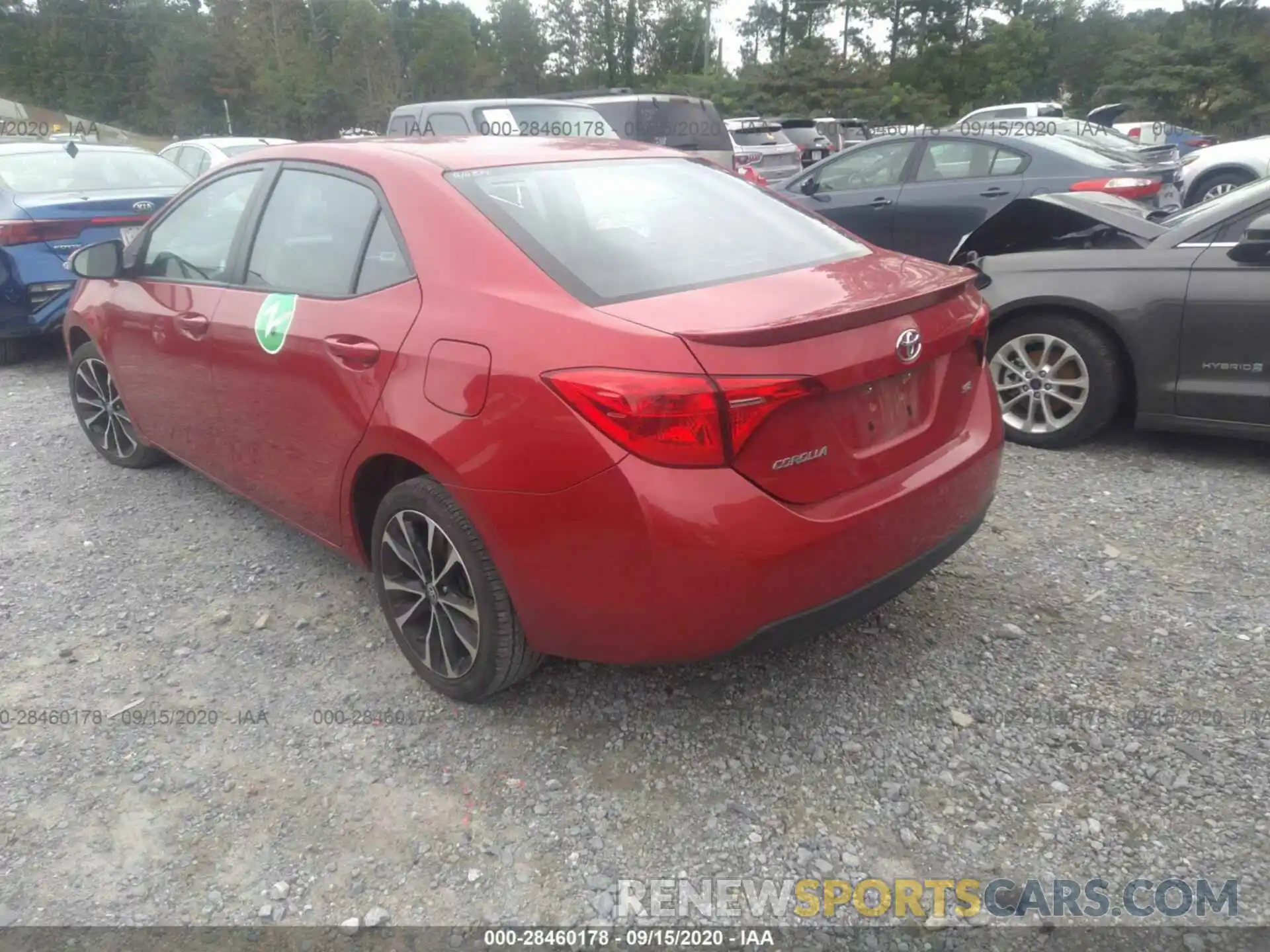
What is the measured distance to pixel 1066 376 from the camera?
15.1 feet

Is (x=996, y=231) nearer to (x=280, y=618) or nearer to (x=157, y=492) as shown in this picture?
(x=280, y=618)

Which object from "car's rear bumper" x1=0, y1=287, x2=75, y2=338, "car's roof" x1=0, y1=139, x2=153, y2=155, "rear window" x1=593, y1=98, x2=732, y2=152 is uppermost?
"rear window" x1=593, y1=98, x2=732, y2=152

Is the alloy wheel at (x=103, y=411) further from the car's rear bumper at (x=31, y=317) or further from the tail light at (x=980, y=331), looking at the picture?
the tail light at (x=980, y=331)

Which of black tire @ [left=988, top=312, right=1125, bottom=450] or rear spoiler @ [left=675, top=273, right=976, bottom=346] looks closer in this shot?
rear spoiler @ [left=675, top=273, right=976, bottom=346]

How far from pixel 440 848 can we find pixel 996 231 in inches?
168

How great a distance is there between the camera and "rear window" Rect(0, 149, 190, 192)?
6820 millimetres

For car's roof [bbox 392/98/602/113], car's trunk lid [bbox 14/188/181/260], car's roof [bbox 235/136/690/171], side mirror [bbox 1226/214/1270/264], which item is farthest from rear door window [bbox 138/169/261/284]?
car's roof [bbox 392/98/602/113]

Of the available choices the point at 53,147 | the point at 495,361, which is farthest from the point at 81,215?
the point at 495,361

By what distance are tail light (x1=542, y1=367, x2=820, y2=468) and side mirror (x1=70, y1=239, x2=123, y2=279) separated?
9.33 feet

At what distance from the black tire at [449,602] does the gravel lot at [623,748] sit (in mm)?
143

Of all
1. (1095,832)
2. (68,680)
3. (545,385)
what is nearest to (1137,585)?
(1095,832)

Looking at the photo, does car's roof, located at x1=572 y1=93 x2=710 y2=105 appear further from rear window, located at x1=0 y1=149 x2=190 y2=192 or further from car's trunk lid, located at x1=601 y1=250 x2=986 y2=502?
car's trunk lid, located at x1=601 y1=250 x2=986 y2=502

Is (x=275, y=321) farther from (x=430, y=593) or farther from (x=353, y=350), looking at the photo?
(x=430, y=593)

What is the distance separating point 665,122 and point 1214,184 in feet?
22.7
